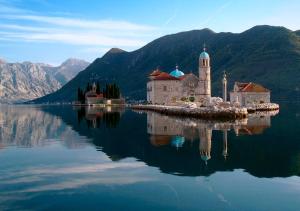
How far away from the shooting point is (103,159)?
31.9 m

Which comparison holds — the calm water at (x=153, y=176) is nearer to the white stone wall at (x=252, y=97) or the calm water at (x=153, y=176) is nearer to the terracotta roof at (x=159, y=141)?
the terracotta roof at (x=159, y=141)

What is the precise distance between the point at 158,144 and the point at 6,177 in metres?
18.0

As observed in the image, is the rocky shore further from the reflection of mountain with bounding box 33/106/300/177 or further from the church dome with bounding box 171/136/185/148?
the church dome with bounding box 171/136/185/148

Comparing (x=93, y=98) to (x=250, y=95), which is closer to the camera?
(x=250, y=95)

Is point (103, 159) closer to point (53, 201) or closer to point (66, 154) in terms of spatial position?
point (66, 154)

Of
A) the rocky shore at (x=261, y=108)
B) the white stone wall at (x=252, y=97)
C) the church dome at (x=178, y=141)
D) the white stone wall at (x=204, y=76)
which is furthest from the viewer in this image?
the white stone wall at (x=252, y=97)

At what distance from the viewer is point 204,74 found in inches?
5202

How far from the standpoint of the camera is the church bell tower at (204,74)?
13075cm

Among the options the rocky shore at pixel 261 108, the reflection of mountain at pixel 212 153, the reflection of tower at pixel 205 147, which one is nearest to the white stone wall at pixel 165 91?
the rocky shore at pixel 261 108

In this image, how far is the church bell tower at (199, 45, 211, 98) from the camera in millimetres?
130750

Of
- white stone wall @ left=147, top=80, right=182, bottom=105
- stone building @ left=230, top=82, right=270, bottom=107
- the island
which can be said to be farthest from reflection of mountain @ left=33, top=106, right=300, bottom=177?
white stone wall @ left=147, top=80, right=182, bottom=105

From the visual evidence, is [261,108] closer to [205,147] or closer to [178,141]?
[178,141]

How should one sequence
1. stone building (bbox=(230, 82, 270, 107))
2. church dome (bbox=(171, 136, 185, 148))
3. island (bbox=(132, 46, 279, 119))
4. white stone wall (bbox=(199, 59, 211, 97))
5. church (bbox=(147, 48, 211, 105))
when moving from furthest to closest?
church (bbox=(147, 48, 211, 105)), stone building (bbox=(230, 82, 270, 107)), white stone wall (bbox=(199, 59, 211, 97)), island (bbox=(132, 46, 279, 119)), church dome (bbox=(171, 136, 185, 148))

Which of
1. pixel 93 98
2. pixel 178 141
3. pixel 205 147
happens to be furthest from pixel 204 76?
pixel 205 147
